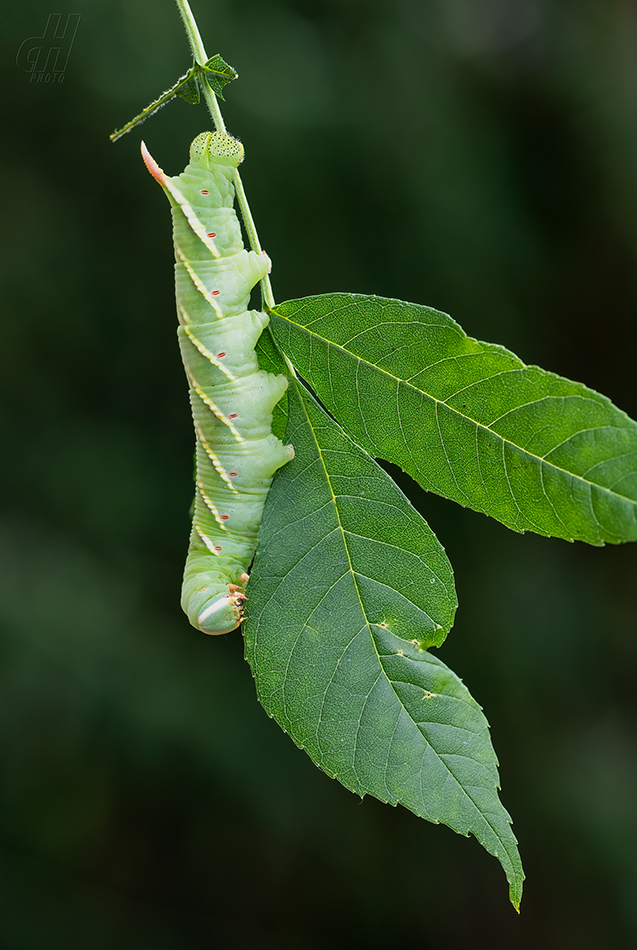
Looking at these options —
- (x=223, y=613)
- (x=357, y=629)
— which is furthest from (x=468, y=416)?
(x=223, y=613)

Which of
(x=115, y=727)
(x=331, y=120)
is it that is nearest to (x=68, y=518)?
(x=115, y=727)

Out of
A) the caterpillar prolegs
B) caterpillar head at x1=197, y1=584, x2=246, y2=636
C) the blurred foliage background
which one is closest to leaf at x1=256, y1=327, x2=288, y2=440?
the caterpillar prolegs

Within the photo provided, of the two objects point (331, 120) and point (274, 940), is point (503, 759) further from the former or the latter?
point (331, 120)

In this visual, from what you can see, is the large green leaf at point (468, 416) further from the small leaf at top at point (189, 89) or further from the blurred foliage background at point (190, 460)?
the blurred foliage background at point (190, 460)

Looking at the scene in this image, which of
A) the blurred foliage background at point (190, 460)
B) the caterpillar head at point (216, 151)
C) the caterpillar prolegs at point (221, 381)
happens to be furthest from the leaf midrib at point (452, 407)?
the blurred foliage background at point (190, 460)

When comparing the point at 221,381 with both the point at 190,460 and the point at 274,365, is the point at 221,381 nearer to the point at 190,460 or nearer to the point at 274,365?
the point at 274,365

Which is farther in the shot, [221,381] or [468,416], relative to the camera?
[221,381]

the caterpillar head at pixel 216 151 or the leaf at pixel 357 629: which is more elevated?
the caterpillar head at pixel 216 151
